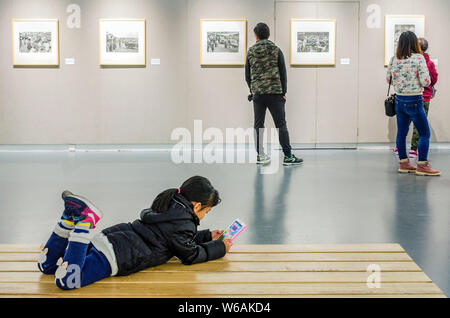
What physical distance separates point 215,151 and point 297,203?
17.1 ft

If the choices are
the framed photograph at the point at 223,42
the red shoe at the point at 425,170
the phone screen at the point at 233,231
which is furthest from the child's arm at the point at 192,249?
the framed photograph at the point at 223,42

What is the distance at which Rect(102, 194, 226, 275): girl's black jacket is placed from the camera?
9.52 feet

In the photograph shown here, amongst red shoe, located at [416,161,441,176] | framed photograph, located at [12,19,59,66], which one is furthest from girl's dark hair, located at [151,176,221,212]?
framed photograph, located at [12,19,59,66]

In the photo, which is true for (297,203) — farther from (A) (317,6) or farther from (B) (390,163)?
(A) (317,6)

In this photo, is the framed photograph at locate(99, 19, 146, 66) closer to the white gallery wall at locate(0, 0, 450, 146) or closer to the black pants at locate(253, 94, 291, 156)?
the white gallery wall at locate(0, 0, 450, 146)

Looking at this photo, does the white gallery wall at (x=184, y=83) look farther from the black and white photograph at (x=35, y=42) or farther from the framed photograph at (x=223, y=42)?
the black and white photograph at (x=35, y=42)

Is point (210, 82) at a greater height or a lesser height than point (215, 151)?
greater

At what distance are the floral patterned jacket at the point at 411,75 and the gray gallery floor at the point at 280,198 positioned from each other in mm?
1132

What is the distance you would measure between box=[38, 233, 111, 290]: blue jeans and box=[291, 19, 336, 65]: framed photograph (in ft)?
28.1

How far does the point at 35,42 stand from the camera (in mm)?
10727

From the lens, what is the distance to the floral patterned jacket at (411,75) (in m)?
6.84

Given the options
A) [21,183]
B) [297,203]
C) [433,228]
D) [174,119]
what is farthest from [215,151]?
[433,228]

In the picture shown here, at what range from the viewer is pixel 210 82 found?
10859mm
